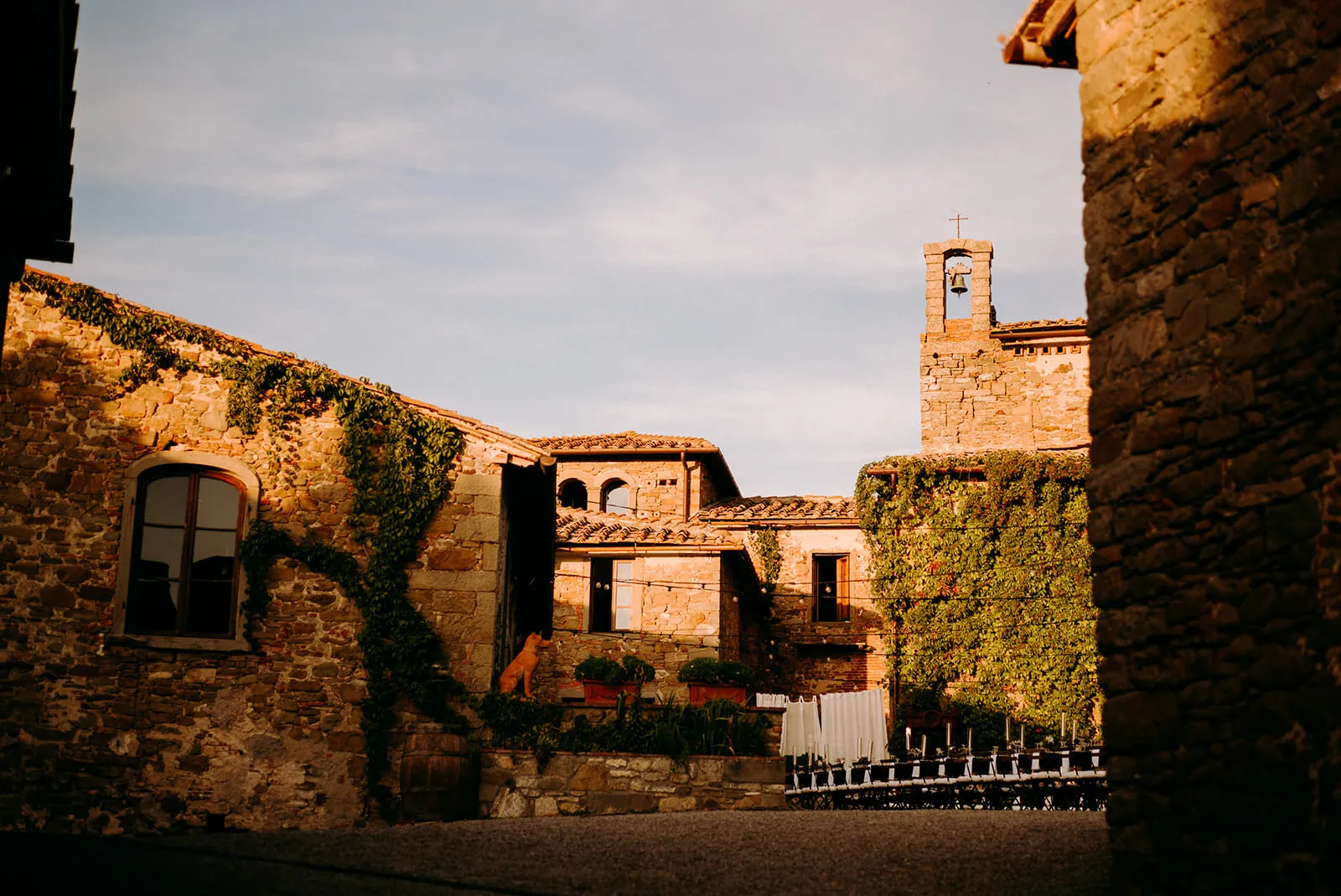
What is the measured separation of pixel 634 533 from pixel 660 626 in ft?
5.49

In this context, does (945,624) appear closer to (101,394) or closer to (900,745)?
(900,745)

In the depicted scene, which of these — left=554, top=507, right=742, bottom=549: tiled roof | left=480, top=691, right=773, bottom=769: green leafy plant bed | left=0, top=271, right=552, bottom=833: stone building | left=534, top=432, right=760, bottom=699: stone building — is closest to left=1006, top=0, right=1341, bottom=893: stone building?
left=480, top=691, right=773, bottom=769: green leafy plant bed

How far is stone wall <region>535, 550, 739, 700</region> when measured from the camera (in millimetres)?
22188

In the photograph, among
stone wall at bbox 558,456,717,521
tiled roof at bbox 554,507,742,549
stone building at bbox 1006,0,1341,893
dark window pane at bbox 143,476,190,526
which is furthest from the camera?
stone wall at bbox 558,456,717,521

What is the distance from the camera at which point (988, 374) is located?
1084 inches

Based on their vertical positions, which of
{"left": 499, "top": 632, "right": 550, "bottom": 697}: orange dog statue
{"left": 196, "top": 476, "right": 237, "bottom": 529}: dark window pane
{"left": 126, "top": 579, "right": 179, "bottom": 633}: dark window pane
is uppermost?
{"left": 196, "top": 476, "right": 237, "bottom": 529}: dark window pane

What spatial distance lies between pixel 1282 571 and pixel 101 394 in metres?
10.9

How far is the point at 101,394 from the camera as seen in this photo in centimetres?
1260

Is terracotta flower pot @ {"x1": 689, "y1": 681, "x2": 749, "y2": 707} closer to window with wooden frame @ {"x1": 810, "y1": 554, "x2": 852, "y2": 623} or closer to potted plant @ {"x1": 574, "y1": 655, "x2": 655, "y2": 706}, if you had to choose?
potted plant @ {"x1": 574, "y1": 655, "x2": 655, "y2": 706}

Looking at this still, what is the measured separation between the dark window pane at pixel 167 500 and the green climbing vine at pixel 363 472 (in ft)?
2.51

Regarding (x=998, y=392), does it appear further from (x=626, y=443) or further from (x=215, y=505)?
(x=215, y=505)

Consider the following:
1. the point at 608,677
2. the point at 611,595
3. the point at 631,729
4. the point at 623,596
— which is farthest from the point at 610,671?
the point at 611,595

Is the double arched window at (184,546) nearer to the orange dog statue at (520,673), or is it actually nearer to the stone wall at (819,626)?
the orange dog statue at (520,673)

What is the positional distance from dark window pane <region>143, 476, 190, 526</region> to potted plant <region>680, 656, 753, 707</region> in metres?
5.26
